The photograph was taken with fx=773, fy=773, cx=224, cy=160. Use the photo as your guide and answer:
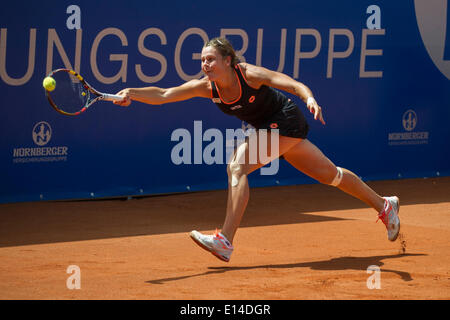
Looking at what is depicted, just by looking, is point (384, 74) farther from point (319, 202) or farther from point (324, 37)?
point (319, 202)

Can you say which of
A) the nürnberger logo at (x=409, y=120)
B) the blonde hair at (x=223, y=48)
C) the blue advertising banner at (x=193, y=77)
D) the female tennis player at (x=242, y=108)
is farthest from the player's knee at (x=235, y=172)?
the nürnberger logo at (x=409, y=120)

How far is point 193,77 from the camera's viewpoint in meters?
7.66

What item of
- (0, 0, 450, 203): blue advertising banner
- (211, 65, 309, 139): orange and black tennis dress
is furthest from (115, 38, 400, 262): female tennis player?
(0, 0, 450, 203): blue advertising banner

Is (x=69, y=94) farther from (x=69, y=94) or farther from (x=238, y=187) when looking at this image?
(x=238, y=187)

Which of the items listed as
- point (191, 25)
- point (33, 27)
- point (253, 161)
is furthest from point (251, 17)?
point (253, 161)

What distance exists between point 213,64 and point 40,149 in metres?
2.83

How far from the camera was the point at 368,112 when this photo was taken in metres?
8.61

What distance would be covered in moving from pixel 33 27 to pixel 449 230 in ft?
12.9

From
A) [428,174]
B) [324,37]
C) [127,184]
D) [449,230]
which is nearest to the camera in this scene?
[449,230]

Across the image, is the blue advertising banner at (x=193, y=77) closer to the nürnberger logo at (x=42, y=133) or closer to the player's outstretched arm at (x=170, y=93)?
the nürnberger logo at (x=42, y=133)

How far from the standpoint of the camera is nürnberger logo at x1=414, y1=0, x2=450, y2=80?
8.75 meters

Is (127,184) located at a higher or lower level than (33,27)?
lower

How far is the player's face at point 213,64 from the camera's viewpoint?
15.5 feet

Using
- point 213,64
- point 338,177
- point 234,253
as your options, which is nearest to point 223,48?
point 213,64
